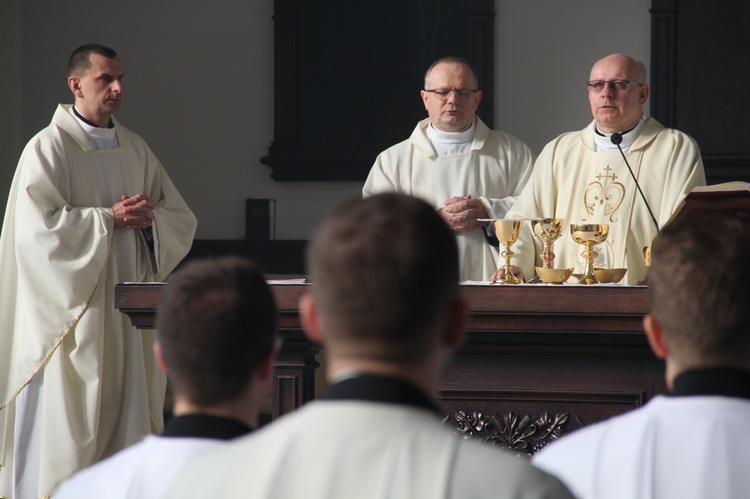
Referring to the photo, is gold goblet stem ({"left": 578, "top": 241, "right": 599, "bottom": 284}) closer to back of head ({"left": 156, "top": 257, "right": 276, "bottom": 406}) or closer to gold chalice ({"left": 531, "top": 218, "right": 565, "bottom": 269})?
gold chalice ({"left": 531, "top": 218, "right": 565, "bottom": 269})

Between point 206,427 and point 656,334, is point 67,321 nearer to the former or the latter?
point 206,427

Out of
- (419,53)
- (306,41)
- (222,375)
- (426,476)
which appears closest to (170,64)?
(306,41)

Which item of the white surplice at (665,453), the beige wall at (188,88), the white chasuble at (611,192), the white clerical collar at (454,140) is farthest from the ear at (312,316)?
the beige wall at (188,88)

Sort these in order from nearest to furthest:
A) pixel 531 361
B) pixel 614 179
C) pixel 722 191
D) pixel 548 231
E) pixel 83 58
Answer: pixel 722 191 → pixel 531 361 → pixel 548 231 → pixel 614 179 → pixel 83 58

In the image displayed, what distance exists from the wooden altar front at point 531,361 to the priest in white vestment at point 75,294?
1716 millimetres

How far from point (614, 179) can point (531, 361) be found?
1.50m

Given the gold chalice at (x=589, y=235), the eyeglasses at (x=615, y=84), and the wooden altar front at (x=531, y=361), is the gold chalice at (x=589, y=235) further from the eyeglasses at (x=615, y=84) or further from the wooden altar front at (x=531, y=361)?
the eyeglasses at (x=615, y=84)

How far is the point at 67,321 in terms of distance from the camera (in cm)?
573

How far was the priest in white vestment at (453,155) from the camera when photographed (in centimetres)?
588

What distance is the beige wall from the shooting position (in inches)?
322

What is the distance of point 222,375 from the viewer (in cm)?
171

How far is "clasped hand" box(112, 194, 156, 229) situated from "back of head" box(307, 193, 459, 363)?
15.1 feet

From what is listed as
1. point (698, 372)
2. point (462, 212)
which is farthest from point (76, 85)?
point (698, 372)

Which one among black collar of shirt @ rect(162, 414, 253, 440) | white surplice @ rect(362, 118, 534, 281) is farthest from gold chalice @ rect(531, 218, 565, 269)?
black collar of shirt @ rect(162, 414, 253, 440)
